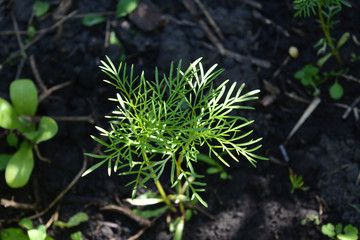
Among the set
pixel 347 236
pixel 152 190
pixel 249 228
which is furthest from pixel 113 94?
pixel 347 236

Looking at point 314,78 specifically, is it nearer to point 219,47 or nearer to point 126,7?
point 219,47

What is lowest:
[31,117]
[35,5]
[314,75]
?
[31,117]

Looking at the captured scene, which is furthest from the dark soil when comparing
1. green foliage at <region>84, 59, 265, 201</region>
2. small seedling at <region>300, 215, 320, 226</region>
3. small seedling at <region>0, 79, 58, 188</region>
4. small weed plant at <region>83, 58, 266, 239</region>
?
green foliage at <region>84, 59, 265, 201</region>

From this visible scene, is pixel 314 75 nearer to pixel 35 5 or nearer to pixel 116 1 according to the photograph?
pixel 116 1

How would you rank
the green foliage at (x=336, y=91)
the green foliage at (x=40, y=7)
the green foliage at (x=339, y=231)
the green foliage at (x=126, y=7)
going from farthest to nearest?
the green foliage at (x=40, y=7), the green foliage at (x=126, y=7), the green foliage at (x=336, y=91), the green foliage at (x=339, y=231)

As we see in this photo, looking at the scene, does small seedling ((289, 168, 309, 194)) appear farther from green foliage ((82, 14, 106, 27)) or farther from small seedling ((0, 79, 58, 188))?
green foliage ((82, 14, 106, 27))

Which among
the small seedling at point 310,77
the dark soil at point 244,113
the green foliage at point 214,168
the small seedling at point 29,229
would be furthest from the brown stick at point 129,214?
the small seedling at point 310,77

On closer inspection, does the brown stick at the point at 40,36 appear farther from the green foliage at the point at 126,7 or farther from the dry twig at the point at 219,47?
the dry twig at the point at 219,47
